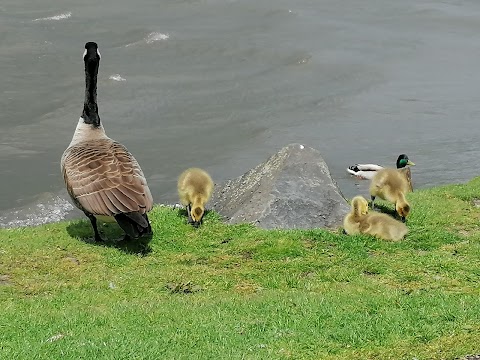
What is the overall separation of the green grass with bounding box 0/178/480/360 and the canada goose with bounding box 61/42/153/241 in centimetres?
55

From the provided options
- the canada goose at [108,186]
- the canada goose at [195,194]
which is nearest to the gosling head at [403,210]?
the canada goose at [195,194]

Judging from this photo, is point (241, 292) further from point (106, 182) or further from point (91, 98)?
point (91, 98)

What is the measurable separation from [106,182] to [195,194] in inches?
77.1

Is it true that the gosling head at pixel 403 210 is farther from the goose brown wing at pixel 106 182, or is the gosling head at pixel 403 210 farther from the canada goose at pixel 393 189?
the goose brown wing at pixel 106 182

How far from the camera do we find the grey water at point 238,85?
78.5 ft

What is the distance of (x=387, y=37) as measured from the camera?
39656 millimetres

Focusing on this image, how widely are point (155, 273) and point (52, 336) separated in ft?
8.75

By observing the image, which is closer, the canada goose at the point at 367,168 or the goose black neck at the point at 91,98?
the goose black neck at the point at 91,98

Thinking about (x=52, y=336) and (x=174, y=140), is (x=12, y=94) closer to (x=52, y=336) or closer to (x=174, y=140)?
(x=174, y=140)

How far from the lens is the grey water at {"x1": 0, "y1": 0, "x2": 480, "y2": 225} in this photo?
78.5ft

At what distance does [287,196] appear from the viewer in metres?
12.7

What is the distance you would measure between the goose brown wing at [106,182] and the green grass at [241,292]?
2.31 ft

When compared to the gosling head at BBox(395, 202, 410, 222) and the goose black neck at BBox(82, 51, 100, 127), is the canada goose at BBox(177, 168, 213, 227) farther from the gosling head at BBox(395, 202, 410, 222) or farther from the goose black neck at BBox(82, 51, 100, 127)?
the gosling head at BBox(395, 202, 410, 222)

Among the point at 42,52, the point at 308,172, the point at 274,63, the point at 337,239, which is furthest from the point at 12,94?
the point at 337,239
